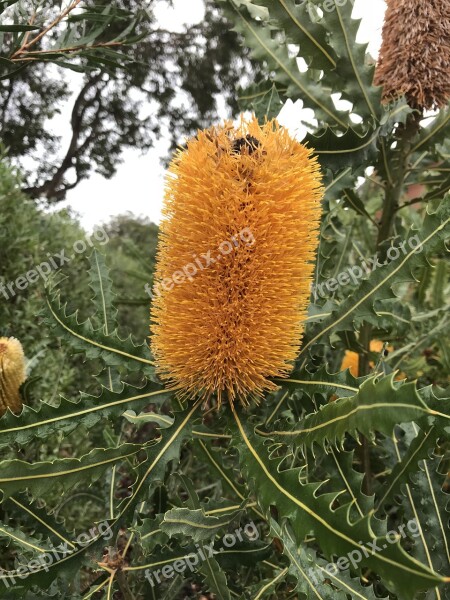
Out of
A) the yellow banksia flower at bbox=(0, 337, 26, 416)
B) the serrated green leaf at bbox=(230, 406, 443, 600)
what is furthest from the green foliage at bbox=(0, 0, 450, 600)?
the yellow banksia flower at bbox=(0, 337, 26, 416)

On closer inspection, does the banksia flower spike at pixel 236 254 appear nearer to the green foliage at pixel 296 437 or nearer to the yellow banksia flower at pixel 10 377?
the green foliage at pixel 296 437

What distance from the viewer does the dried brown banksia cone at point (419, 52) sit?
3.55 ft

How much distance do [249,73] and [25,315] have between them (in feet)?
17.7

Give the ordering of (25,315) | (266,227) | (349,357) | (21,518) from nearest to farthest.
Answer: (266,227)
(21,518)
(349,357)
(25,315)

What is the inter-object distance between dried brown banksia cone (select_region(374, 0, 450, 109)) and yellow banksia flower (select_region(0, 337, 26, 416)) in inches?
40.0

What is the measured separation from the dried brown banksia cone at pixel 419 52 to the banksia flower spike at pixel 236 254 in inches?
17.3

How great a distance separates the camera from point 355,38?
1069 mm

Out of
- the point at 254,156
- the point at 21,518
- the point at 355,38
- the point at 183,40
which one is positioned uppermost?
the point at 183,40

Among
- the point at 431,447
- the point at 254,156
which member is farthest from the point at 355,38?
the point at 431,447

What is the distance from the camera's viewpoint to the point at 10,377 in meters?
1.16

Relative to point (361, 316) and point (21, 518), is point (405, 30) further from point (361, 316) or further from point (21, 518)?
point (21, 518)

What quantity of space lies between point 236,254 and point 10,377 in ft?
2.21

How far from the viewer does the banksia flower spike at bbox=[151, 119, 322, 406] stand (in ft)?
2.49

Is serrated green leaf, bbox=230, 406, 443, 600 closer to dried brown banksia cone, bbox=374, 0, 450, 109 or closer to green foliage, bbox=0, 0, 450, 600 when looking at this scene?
green foliage, bbox=0, 0, 450, 600
